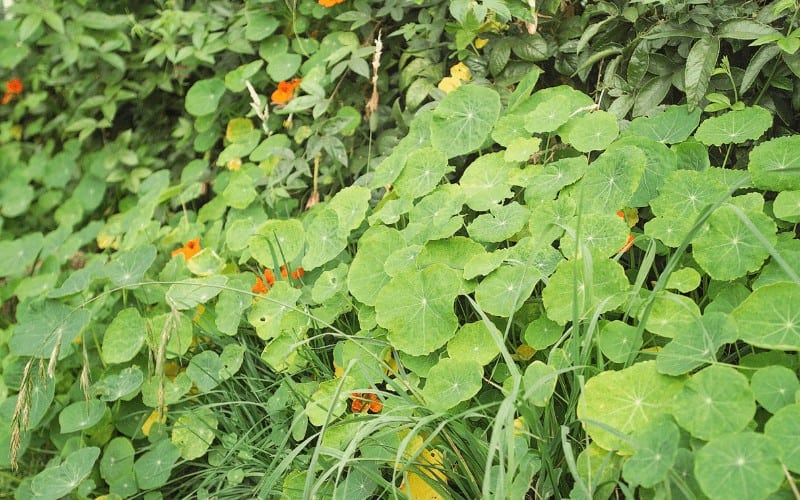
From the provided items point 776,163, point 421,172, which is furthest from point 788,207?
point 421,172

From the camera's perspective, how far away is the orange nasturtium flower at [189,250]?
275cm

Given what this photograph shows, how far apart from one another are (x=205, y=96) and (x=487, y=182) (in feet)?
5.14

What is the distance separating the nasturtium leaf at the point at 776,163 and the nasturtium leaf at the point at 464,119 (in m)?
0.77

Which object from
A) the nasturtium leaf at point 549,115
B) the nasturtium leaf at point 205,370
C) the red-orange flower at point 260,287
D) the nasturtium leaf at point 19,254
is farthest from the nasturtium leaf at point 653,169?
the nasturtium leaf at point 19,254

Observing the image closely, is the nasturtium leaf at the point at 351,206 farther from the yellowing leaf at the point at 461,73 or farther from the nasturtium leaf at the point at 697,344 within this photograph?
the nasturtium leaf at the point at 697,344

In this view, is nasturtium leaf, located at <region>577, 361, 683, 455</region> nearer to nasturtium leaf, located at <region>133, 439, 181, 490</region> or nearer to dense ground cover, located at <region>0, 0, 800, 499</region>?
dense ground cover, located at <region>0, 0, 800, 499</region>

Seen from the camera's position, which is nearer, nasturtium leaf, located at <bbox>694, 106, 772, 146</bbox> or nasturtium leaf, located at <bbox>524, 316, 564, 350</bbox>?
nasturtium leaf, located at <bbox>524, 316, 564, 350</bbox>

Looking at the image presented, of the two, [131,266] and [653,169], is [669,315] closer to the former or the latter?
[653,169]

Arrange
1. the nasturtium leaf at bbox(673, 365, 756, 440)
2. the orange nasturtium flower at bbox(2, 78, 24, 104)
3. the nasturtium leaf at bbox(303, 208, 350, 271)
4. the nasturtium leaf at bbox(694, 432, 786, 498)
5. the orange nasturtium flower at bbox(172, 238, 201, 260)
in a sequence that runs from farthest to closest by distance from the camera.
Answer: the orange nasturtium flower at bbox(2, 78, 24, 104), the orange nasturtium flower at bbox(172, 238, 201, 260), the nasturtium leaf at bbox(303, 208, 350, 271), the nasturtium leaf at bbox(673, 365, 756, 440), the nasturtium leaf at bbox(694, 432, 786, 498)

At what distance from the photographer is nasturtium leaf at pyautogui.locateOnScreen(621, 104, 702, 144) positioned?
2.11m

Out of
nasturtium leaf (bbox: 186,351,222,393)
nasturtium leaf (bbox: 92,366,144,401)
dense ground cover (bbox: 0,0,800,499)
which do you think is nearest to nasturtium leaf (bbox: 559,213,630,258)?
dense ground cover (bbox: 0,0,800,499)

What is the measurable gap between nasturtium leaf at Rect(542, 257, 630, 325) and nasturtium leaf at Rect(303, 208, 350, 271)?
Result: 2.36 feet

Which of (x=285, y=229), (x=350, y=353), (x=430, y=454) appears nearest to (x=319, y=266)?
(x=285, y=229)

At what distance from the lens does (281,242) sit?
2426mm
